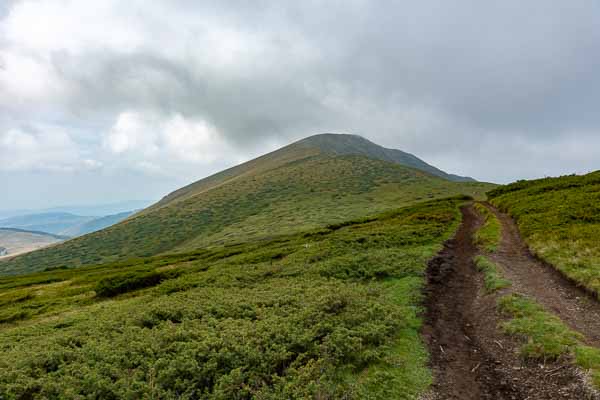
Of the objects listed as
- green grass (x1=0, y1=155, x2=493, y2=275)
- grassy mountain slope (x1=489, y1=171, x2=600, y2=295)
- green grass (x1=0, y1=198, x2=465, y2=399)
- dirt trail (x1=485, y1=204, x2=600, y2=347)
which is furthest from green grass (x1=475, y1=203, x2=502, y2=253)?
green grass (x1=0, y1=155, x2=493, y2=275)

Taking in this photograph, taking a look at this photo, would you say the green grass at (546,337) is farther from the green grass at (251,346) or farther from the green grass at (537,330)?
the green grass at (251,346)

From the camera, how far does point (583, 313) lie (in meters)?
13.7

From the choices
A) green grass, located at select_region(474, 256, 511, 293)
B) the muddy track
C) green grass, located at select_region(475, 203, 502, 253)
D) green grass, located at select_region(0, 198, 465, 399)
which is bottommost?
the muddy track

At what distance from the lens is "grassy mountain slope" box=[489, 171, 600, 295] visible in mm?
18109

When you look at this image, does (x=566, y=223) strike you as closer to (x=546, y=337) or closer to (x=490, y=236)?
(x=490, y=236)

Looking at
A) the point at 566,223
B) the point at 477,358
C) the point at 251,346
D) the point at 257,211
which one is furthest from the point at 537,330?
the point at 257,211

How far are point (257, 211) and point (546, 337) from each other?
9853cm

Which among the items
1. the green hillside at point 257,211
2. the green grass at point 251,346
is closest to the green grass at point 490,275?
the green grass at point 251,346

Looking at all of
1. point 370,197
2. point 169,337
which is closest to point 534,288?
point 169,337

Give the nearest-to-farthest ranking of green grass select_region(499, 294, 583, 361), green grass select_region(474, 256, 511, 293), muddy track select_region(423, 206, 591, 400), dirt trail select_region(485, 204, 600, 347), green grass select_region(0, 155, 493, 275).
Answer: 1. muddy track select_region(423, 206, 591, 400)
2. green grass select_region(499, 294, 583, 361)
3. dirt trail select_region(485, 204, 600, 347)
4. green grass select_region(474, 256, 511, 293)
5. green grass select_region(0, 155, 493, 275)

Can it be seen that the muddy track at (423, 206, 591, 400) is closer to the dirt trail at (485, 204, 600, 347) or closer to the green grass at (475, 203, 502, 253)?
the dirt trail at (485, 204, 600, 347)

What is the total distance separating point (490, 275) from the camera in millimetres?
19141

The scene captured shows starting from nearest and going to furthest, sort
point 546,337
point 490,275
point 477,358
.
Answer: point 546,337
point 477,358
point 490,275

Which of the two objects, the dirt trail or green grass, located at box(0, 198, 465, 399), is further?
the dirt trail
